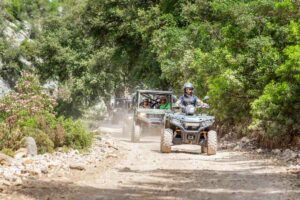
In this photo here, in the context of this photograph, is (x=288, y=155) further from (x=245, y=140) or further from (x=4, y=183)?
(x=4, y=183)

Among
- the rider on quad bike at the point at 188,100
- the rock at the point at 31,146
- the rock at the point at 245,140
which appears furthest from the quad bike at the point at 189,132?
the rock at the point at 31,146

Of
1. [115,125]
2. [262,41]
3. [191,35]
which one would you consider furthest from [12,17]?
[262,41]

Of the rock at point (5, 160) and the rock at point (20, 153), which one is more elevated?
the rock at point (20, 153)

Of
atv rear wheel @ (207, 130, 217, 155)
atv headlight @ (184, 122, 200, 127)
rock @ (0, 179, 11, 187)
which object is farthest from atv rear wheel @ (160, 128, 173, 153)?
rock @ (0, 179, 11, 187)

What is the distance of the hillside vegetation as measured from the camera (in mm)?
16094

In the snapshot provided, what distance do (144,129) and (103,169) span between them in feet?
38.1

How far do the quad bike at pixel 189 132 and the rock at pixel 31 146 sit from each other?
4.01 metres


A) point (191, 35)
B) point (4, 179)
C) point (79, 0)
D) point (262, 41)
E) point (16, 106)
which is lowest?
point (4, 179)

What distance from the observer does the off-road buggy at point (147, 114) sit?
2228cm

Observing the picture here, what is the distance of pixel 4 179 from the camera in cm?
931

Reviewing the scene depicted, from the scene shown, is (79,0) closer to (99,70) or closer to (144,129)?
(99,70)

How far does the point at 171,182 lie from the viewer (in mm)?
10086

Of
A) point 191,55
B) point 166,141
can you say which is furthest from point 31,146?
point 191,55

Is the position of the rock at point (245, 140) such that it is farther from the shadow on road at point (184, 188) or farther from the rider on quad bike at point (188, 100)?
the shadow on road at point (184, 188)
